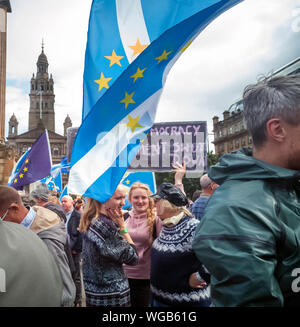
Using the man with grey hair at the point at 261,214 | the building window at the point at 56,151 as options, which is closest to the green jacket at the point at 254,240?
the man with grey hair at the point at 261,214

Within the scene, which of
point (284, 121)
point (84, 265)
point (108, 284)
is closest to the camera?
point (284, 121)

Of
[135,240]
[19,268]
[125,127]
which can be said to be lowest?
[135,240]

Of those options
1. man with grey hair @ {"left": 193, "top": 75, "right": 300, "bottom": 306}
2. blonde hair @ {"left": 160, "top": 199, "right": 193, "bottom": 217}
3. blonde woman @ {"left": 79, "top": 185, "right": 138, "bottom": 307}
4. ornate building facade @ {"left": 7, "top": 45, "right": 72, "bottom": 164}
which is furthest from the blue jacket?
ornate building facade @ {"left": 7, "top": 45, "right": 72, "bottom": 164}

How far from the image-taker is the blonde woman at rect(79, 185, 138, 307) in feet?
8.75

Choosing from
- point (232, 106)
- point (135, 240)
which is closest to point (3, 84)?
point (135, 240)

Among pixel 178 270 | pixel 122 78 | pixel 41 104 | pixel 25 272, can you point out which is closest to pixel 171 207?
pixel 178 270

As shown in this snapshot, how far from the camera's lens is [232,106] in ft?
8.21

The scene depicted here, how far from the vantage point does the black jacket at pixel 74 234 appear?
5.18 metres

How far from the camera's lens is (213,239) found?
3.43ft

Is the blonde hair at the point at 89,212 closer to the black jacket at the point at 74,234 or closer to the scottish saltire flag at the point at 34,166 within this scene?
the black jacket at the point at 74,234

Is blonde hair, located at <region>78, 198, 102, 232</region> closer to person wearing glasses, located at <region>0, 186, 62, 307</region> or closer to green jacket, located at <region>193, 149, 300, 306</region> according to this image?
person wearing glasses, located at <region>0, 186, 62, 307</region>

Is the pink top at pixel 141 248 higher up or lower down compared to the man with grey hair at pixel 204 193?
lower down

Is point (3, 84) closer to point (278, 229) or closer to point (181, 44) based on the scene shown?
point (181, 44)

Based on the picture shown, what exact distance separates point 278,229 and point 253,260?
145 mm
